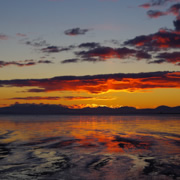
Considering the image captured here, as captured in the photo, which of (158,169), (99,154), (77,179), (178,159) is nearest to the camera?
(77,179)

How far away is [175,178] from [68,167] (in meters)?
7.74

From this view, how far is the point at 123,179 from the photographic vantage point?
642 inches

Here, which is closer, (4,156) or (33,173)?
→ (33,173)

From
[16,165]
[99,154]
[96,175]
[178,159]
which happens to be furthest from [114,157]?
[16,165]

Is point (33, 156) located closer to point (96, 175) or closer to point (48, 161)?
point (48, 161)

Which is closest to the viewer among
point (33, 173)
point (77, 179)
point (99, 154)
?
point (77, 179)

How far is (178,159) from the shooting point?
23156mm

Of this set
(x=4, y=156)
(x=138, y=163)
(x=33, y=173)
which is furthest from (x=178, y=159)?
(x=4, y=156)

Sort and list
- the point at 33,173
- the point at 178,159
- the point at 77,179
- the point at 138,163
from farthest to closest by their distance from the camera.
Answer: the point at 178,159
the point at 138,163
the point at 33,173
the point at 77,179

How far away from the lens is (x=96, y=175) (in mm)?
17234

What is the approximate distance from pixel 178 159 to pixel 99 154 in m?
7.47

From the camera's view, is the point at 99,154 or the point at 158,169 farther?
the point at 99,154

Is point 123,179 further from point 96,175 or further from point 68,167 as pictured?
point 68,167

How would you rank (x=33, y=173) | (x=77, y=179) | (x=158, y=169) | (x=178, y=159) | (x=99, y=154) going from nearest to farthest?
(x=77, y=179)
(x=33, y=173)
(x=158, y=169)
(x=178, y=159)
(x=99, y=154)
